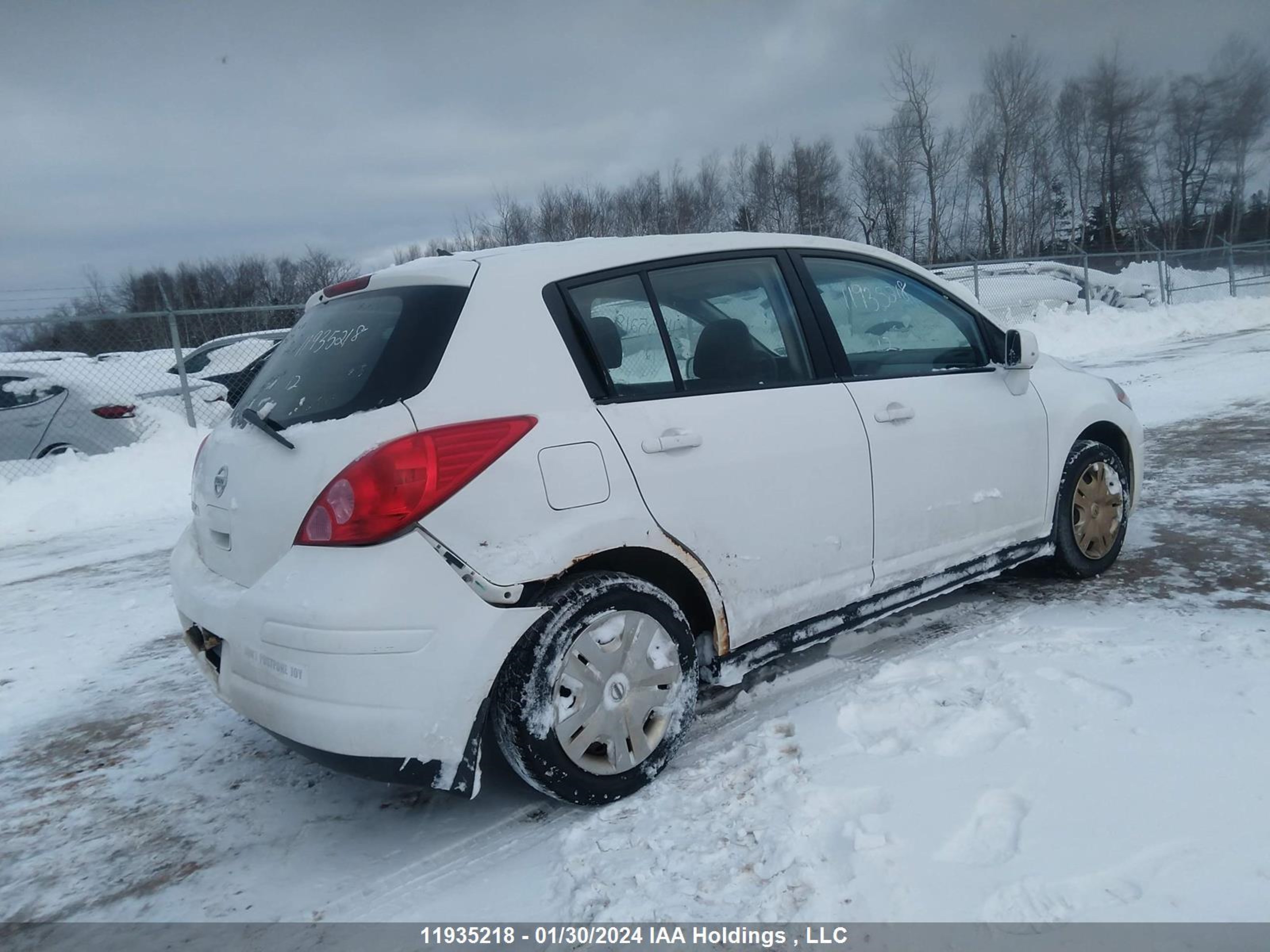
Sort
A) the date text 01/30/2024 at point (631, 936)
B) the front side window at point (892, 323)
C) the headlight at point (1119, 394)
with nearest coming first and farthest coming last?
the date text 01/30/2024 at point (631, 936)
the front side window at point (892, 323)
the headlight at point (1119, 394)

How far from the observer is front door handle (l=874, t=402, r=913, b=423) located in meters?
3.27

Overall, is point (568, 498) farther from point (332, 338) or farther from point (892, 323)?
point (892, 323)

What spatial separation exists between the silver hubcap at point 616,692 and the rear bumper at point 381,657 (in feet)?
0.77

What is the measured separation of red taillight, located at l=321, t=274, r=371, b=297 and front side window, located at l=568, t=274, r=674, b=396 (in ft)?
2.50

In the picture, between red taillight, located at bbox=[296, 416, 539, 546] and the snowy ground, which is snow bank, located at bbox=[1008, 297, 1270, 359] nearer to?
the snowy ground

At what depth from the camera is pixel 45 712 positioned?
3.83 metres

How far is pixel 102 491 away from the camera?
875 cm

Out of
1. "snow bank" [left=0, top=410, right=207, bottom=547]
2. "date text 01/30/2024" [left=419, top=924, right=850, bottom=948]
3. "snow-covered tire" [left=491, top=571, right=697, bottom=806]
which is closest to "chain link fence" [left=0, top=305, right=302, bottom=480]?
"snow bank" [left=0, top=410, right=207, bottom=547]

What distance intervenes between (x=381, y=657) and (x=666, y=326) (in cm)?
142

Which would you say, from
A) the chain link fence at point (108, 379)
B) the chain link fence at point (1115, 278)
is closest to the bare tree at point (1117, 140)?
the chain link fence at point (1115, 278)

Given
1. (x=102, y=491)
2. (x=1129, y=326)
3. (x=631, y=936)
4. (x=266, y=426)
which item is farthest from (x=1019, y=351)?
(x=1129, y=326)

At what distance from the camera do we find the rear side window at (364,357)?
97.3 inches

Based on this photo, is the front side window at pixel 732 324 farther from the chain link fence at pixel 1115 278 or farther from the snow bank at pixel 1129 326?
the chain link fence at pixel 1115 278

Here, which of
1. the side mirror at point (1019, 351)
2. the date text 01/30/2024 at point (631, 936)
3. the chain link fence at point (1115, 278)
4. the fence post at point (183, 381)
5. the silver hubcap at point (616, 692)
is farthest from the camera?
the chain link fence at point (1115, 278)
